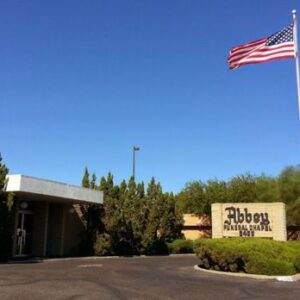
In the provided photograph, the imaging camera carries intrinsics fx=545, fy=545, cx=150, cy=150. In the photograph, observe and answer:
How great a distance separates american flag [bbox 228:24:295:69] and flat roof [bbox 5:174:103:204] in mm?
11886

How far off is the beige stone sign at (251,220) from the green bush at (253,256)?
384 centimetres

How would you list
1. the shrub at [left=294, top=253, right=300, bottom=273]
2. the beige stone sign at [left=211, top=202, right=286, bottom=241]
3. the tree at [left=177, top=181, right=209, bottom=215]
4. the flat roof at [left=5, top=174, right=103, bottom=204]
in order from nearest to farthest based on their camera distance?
1. the shrub at [left=294, top=253, right=300, bottom=273]
2. the beige stone sign at [left=211, top=202, right=286, bottom=241]
3. the flat roof at [left=5, top=174, right=103, bottom=204]
4. the tree at [left=177, top=181, right=209, bottom=215]

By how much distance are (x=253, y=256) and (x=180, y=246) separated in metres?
17.8

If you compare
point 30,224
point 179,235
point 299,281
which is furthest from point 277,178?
point 299,281

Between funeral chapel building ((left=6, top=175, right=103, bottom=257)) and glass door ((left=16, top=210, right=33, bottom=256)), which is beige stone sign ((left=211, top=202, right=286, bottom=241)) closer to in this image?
funeral chapel building ((left=6, top=175, right=103, bottom=257))

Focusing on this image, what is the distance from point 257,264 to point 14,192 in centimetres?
1267

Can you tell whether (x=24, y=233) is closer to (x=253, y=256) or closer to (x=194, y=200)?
(x=253, y=256)

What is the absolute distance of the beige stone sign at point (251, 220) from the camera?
2573 centimetres

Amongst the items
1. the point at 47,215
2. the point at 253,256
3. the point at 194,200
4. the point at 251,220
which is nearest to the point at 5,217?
the point at 47,215

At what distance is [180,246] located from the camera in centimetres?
3703

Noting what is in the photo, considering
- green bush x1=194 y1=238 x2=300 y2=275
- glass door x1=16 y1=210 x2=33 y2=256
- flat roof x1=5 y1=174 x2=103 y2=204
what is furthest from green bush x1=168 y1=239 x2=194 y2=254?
green bush x1=194 y1=238 x2=300 y2=275

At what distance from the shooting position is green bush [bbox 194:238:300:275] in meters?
19.0

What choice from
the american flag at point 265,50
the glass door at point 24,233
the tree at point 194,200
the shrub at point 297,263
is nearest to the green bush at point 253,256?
the shrub at point 297,263

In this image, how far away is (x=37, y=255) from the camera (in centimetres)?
3097
